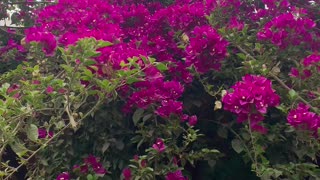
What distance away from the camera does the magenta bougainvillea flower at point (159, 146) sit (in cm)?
156

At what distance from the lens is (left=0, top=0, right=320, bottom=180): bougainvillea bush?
1546 millimetres

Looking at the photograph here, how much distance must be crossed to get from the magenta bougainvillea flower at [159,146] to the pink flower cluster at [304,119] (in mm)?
424

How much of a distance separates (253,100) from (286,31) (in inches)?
23.1

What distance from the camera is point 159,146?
1.58 m

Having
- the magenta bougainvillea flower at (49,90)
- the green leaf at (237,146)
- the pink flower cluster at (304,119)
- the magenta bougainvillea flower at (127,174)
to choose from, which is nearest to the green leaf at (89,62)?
the magenta bougainvillea flower at (49,90)

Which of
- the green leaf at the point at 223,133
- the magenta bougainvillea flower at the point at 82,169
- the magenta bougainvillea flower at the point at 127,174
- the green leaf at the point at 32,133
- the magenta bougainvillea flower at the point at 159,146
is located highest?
the green leaf at the point at 32,133

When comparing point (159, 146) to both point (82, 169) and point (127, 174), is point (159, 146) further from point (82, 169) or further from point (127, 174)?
point (82, 169)

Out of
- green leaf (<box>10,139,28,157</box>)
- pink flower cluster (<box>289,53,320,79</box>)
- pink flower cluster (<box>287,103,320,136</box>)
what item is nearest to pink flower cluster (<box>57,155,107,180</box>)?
green leaf (<box>10,139,28,157</box>)

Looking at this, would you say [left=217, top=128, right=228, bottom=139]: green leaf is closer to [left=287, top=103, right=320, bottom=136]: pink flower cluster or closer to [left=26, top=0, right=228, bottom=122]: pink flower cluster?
[left=26, top=0, right=228, bottom=122]: pink flower cluster

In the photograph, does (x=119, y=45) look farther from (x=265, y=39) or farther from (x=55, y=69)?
(x=265, y=39)

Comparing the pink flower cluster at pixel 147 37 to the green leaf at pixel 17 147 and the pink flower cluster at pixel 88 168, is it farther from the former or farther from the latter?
the green leaf at pixel 17 147

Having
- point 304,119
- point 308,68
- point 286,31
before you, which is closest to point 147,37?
point 286,31

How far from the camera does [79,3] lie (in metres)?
2.12

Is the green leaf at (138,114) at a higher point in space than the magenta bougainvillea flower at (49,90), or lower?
lower
